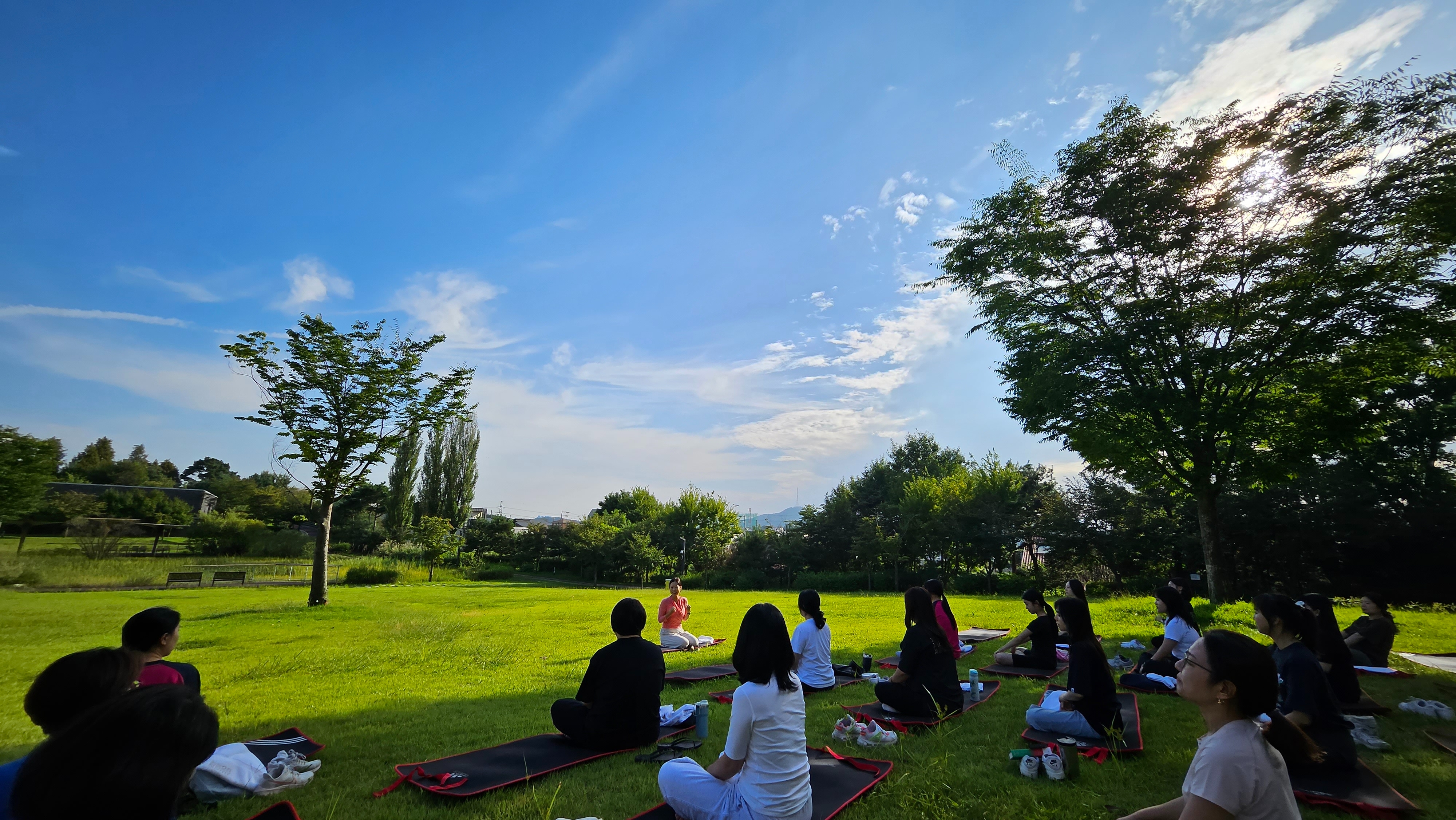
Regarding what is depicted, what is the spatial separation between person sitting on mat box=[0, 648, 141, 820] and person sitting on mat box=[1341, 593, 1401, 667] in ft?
43.4

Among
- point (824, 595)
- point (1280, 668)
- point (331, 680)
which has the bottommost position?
point (824, 595)

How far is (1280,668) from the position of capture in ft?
16.4

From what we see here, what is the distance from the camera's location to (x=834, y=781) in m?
4.83

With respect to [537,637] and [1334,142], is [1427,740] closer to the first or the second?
[1334,142]

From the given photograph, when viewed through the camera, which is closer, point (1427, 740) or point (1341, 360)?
point (1427, 740)

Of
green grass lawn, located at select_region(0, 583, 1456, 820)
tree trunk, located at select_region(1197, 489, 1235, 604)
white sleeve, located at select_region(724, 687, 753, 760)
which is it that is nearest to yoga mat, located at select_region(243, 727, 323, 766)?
green grass lawn, located at select_region(0, 583, 1456, 820)

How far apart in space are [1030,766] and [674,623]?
786 cm

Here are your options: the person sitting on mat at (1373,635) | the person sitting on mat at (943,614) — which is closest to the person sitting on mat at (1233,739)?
the person sitting on mat at (943,614)

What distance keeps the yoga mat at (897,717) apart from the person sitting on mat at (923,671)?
2.5 inches

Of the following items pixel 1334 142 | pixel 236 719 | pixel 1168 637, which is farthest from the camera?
pixel 1334 142

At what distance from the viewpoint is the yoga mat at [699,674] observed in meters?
8.63

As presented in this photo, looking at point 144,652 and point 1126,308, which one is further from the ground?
point 1126,308

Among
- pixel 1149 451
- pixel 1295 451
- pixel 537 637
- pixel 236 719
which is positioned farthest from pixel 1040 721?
pixel 1295 451

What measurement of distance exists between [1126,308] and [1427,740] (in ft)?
34.3
